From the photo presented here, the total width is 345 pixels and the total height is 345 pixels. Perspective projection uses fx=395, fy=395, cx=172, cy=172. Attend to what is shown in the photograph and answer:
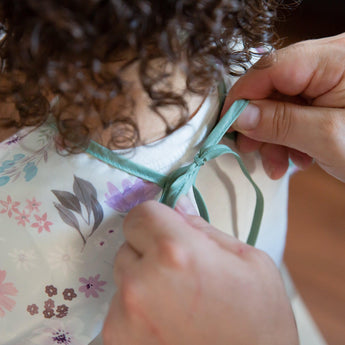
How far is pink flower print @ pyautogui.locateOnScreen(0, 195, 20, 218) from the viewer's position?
1.40 feet

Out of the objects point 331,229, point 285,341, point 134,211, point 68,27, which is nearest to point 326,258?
point 331,229

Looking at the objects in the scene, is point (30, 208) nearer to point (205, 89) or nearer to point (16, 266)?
point (16, 266)

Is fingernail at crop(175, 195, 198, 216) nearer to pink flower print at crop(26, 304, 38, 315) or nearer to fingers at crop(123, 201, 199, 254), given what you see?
fingers at crop(123, 201, 199, 254)

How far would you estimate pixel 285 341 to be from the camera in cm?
42

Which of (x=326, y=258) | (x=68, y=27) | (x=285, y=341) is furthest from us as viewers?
(x=326, y=258)

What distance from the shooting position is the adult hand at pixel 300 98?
494 millimetres

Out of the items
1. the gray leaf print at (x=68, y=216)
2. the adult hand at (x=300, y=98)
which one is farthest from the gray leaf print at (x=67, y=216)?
the adult hand at (x=300, y=98)

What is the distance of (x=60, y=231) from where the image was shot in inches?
16.5

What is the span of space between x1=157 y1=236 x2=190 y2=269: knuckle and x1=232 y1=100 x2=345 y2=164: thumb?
0.74 feet

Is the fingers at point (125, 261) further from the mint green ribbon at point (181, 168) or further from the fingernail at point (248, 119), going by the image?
the fingernail at point (248, 119)

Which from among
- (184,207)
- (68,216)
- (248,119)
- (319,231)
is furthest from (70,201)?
(319,231)

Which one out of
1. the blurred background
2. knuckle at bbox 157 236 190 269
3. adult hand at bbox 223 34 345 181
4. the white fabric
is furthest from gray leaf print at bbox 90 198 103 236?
the blurred background

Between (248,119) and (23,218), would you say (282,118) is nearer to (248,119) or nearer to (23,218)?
(248,119)

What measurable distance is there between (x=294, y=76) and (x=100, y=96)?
0.26 meters
